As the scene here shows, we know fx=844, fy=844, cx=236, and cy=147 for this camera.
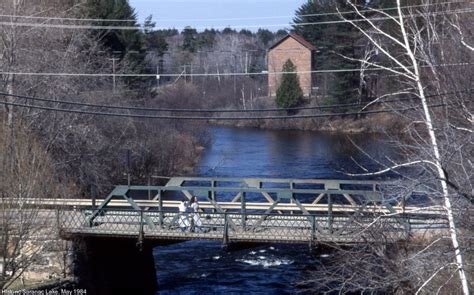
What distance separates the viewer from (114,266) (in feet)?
69.6

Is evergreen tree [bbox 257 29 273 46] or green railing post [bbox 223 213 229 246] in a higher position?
evergreen tree [bbox 257 29 273 46]

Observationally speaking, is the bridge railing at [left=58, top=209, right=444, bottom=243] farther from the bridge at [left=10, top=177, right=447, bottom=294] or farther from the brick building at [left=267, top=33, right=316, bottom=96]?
the brick building at [left=267, top=33, right=316, bottom=96]

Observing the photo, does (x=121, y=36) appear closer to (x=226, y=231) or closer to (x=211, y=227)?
(x=211, y=227)

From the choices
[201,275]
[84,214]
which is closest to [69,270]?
[84,214]

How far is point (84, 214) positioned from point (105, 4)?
27.7 m

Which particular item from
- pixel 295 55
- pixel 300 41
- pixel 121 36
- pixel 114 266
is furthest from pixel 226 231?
pixel 295 55

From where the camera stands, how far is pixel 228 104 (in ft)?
243

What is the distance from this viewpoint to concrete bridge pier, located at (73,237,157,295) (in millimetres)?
19422

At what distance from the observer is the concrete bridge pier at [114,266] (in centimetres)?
1942

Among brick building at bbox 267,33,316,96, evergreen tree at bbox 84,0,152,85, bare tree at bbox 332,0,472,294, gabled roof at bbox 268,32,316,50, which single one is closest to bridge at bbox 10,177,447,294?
bare tree at bbox 332,0,472,294

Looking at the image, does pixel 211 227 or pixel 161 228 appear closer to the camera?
pixel 211 227

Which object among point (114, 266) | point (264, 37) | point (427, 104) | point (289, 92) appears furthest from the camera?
point (264, 37)

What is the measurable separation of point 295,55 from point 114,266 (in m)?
54.3

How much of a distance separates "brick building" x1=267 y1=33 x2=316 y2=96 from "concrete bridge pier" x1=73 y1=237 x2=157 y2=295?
5079 cm
